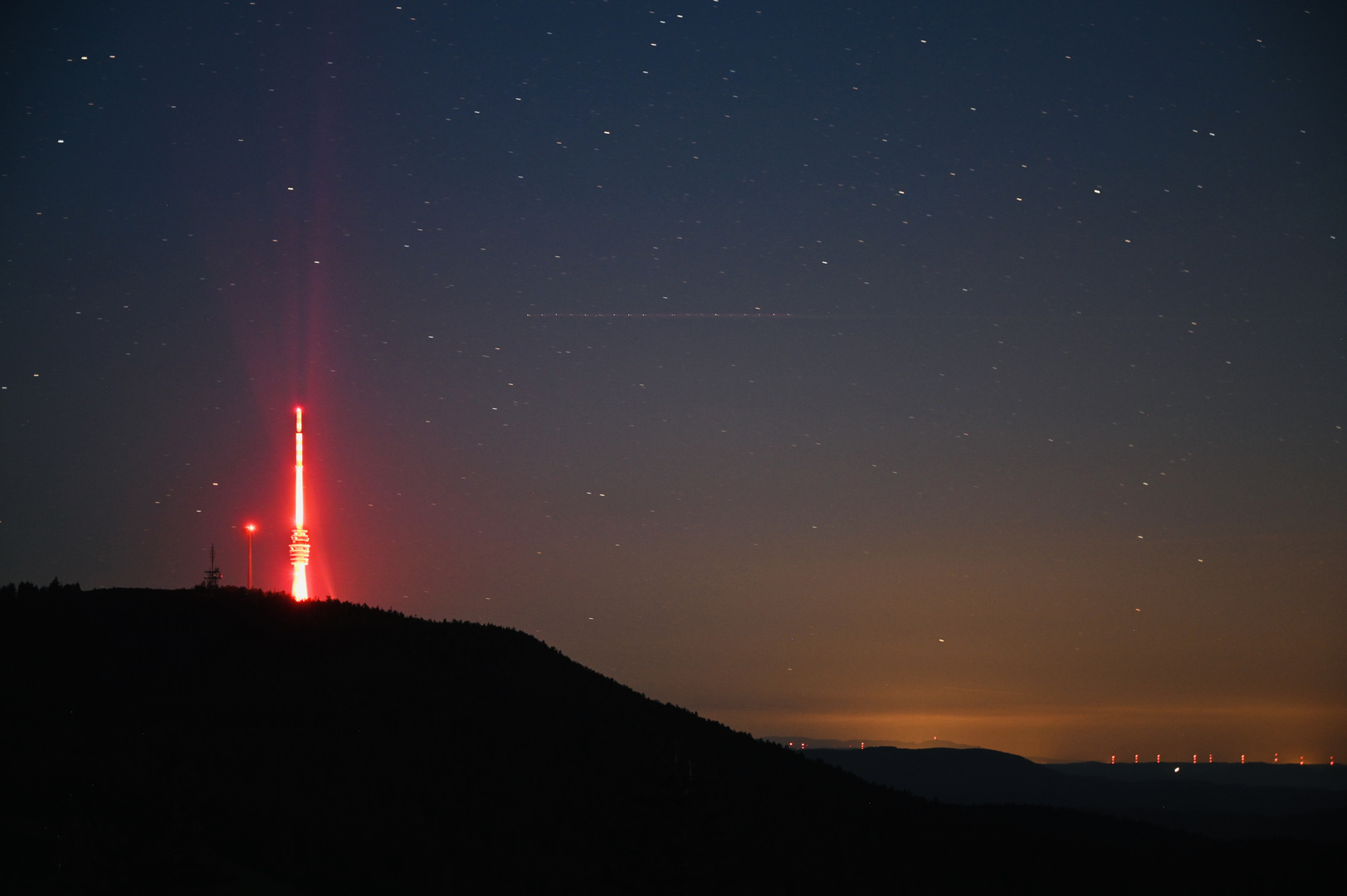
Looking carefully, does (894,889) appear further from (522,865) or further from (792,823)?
(522,865)

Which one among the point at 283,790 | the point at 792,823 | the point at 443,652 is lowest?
the point at 792,823

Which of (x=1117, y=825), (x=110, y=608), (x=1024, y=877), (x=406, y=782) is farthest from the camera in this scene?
(x=1117, y=825)

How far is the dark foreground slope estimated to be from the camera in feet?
132

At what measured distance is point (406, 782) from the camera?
73.4 metres

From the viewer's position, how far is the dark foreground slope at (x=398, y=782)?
132 feet

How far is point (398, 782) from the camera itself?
72750mm

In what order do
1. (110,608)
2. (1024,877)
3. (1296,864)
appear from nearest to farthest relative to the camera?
(110,608), (1024,877), (1296,864)

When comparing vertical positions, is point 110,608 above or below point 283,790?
above

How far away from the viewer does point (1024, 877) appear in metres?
100

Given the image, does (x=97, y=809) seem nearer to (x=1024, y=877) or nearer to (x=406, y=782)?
(x=406, y=782)

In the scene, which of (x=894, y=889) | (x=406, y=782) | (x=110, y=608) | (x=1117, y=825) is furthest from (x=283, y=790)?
(x=1117, y=825)

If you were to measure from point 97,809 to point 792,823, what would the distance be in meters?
57.9

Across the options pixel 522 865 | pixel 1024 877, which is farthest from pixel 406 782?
pixel 1024 877

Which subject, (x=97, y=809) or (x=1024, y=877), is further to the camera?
(x=1024, y=877)
